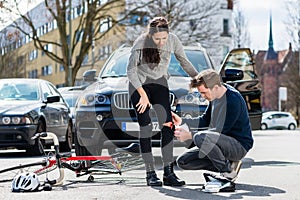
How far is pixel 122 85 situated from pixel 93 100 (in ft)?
1.62

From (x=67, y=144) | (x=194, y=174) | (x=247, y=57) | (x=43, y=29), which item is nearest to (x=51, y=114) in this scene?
(x=67, y=144)

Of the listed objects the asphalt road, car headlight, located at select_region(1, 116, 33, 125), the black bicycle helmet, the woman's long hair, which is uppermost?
the woman's long hair

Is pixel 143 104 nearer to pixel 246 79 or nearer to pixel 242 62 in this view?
pixel 246 79

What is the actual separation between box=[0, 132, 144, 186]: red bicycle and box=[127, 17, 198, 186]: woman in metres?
0.46

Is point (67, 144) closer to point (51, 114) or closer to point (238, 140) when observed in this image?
point (51, 114)

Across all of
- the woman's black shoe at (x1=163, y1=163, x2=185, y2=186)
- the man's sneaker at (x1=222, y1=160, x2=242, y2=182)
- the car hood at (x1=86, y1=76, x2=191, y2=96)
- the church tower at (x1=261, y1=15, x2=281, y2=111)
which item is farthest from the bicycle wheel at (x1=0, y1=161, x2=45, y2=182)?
the church tower at (x1=261, y1=15, x2=281, y2=111)

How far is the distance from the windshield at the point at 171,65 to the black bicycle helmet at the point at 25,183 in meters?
3.68

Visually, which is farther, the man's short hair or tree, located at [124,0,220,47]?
tree, located at [124,0,220,47]

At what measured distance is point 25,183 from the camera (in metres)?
6.59

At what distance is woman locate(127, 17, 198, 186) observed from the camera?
7.08 metres

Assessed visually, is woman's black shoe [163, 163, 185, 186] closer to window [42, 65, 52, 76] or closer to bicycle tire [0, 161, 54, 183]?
bicycle tire [0, 161, 54, 183]

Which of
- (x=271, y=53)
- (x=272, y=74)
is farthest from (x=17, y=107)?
(x=271, y=53)

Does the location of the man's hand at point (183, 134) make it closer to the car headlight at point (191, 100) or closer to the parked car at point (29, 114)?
the car headlight at point (191, 100)

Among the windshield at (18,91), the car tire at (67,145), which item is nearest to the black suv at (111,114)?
the windshield at (18,91)
